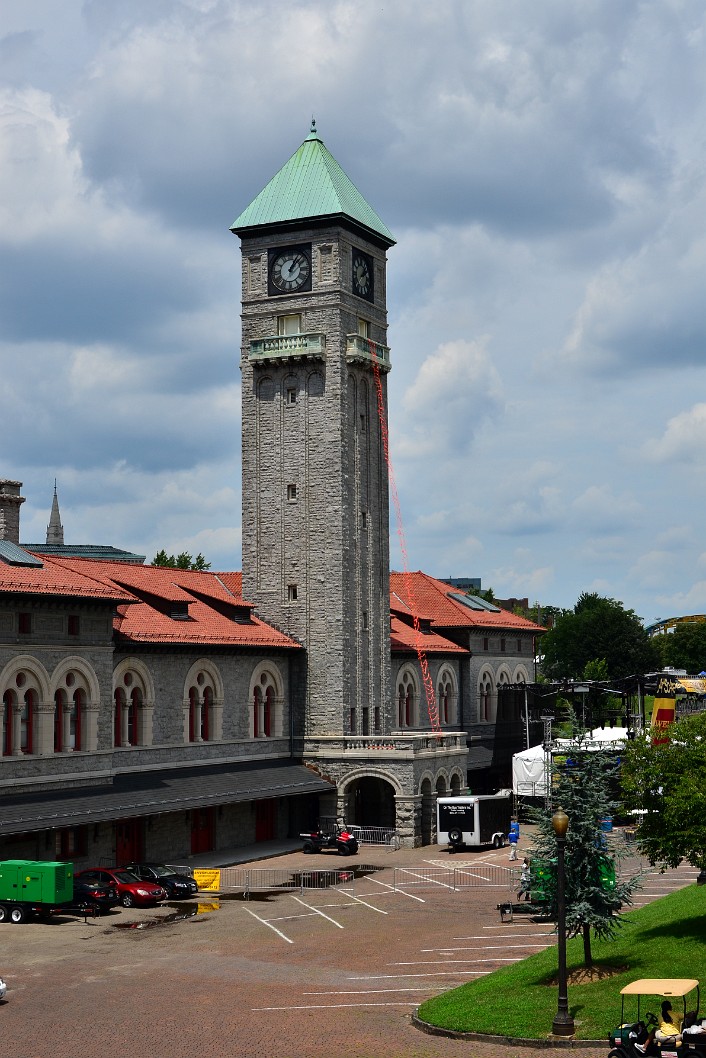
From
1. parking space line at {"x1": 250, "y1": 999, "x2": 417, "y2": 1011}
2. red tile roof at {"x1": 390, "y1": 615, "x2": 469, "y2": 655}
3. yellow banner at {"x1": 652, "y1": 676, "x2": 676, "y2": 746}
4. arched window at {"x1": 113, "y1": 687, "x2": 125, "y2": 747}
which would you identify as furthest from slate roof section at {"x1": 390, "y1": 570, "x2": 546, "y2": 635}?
parking space line at {"x1": 250, "y1": 999, "x2": 417, "y2": 1011}

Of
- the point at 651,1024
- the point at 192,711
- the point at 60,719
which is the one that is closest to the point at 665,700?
the point at 192,711

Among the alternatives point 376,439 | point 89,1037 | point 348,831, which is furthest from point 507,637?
point 89,1037

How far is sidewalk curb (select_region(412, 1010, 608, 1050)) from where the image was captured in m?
26.7

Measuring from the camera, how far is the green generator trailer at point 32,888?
42562mm

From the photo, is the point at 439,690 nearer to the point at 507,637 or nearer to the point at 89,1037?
the point at 507,637

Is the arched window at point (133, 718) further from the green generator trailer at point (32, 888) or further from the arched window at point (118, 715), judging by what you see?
the green generator trailer at point (32, 888)

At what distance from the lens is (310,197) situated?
227ft

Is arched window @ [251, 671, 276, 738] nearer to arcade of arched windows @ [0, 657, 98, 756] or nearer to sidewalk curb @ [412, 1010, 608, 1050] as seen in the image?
arcade of arched windows @ [0, 657, 98, 756]

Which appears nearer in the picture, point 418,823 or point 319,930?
point 319,930

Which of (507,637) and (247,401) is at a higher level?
(247,401)

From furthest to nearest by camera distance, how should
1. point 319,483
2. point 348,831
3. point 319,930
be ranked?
1. point 319,483
2. point 348,831
3. point 319,930

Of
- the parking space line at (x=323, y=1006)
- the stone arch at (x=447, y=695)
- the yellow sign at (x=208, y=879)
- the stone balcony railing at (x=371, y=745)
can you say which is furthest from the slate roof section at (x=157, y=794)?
the stone arch at (x=447, y=695)

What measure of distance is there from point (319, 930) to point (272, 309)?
120 ft

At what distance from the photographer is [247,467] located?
2724 inches
